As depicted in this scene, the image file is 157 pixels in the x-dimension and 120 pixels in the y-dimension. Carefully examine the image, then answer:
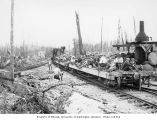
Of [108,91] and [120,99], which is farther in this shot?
[108,91]

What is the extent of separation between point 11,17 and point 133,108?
9443 millimetres

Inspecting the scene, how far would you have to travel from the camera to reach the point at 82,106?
8336mm

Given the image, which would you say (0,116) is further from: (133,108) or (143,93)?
(143,93)

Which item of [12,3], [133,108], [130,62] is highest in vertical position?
[12,3]

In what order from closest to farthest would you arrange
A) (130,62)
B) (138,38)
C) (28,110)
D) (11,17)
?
(28,110)
(130,62)
(11,17)
(138,38)

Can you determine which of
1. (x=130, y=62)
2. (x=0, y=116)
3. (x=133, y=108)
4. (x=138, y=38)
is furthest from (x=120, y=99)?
(x=138, y=38)

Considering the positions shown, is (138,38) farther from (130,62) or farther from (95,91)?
(95,91)

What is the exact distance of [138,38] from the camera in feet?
56.6

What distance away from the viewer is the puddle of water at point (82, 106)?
7.76 meters

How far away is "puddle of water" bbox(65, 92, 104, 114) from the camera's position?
7.76 meters

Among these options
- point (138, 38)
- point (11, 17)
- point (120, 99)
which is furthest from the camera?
point (138, 38)

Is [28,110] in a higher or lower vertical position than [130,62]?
lower

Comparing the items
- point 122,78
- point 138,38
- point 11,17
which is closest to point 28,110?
point 122,78

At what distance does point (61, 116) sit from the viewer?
6191 millimetres
